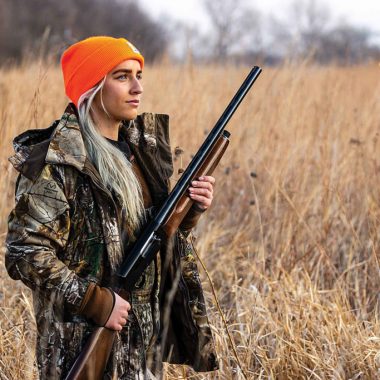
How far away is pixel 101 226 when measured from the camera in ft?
6.42

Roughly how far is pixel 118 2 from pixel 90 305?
99.1 ft

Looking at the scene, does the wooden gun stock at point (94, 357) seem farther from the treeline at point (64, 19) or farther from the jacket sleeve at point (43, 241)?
the treeline at point (64, 19)

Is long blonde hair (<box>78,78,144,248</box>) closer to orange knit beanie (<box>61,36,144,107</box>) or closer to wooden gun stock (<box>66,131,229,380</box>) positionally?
orange knit beanie (<box>61,36,144,107</box>)

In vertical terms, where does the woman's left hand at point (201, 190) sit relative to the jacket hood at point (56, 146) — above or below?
below

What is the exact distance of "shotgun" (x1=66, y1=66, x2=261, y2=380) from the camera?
6.03 feet

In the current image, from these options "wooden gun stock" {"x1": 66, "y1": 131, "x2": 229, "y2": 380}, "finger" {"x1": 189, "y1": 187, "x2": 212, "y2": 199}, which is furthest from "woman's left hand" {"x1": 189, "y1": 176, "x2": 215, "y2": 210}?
"wooden gun stock" {"x1": 66, "y1": 131, "x2": 229, "y2": 380}

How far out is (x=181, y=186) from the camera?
206cm

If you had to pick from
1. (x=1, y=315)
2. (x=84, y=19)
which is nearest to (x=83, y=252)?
(x=1, y=315)

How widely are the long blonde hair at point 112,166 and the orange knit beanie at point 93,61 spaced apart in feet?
0.09

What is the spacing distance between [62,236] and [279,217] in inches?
93.8

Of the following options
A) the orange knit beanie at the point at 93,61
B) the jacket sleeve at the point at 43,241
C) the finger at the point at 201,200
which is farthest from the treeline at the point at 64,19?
the jacket sleeve at the point at 43,241

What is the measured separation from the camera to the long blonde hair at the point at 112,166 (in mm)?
1999

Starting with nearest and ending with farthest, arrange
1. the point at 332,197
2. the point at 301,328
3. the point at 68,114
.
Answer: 1. the point at 68,114
2. the point at 301,328
3. the point at 332,197

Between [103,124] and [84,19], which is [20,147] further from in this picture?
[84,19]
